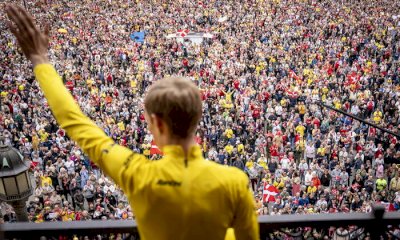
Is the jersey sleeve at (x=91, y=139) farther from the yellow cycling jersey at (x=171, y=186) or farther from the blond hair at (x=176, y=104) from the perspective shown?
the blond hair at (x=176, y=104)

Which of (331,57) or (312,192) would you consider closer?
(312,192)

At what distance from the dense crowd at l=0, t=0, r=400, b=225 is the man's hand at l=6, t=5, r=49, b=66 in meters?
11.3

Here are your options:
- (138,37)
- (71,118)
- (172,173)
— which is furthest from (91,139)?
(138,37)

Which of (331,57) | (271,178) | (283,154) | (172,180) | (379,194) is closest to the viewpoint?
(172,180)

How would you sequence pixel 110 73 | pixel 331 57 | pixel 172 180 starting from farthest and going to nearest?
pixel 331 57 → pixel 110 73 → pixel 172 180

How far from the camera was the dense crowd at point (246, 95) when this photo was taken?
15.4 meters

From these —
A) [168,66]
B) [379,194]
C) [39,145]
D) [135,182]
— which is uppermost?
[135,182]

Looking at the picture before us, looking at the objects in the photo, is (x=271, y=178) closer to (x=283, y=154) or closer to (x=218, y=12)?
(x=283, y=154)

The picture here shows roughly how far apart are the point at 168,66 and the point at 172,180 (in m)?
27.8

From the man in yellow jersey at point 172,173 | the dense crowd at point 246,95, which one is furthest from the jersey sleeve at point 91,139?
the dense crowd at point 246,95

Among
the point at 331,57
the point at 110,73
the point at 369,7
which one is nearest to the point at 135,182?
the point at 110,73

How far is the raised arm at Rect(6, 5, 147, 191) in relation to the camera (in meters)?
1.81

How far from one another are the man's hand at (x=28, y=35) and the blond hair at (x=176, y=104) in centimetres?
62

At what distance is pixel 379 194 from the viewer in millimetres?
14297
